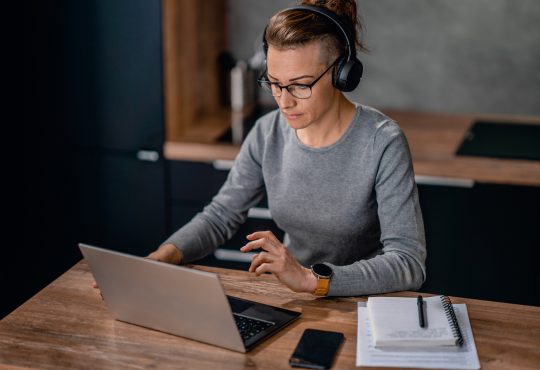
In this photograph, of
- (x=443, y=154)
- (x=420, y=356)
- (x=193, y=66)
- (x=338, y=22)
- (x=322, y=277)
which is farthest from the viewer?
(x=193, y=66)

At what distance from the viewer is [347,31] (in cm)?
204

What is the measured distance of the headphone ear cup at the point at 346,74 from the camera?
2059 millimetres

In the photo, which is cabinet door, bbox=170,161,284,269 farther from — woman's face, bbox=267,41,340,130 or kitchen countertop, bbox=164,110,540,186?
woman's face, bbox=267,41,340,130

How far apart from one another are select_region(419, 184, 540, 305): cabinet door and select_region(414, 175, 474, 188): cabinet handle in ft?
0.06

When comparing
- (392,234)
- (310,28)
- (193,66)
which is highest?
(310,28)

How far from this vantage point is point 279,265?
6.04 ft

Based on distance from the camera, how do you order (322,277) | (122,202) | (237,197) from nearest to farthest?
(322,277), (237,197), (122,202)

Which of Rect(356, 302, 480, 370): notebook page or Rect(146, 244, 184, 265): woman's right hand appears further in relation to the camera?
Rect(146, 244, 184, 265): woman's right hand

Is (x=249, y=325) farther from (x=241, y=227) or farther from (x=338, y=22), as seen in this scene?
(x=241, y=227)

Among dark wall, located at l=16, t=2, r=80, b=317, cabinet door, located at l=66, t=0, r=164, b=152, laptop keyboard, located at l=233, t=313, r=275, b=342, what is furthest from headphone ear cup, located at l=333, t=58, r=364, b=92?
dark wall, located at l=16, t=2, r=80, b=317

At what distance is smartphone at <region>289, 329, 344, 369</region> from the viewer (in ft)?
5.35

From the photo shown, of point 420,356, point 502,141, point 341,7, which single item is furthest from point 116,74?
point 420,356

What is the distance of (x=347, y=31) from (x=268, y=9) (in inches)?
70.0

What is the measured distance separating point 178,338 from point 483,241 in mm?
1647
